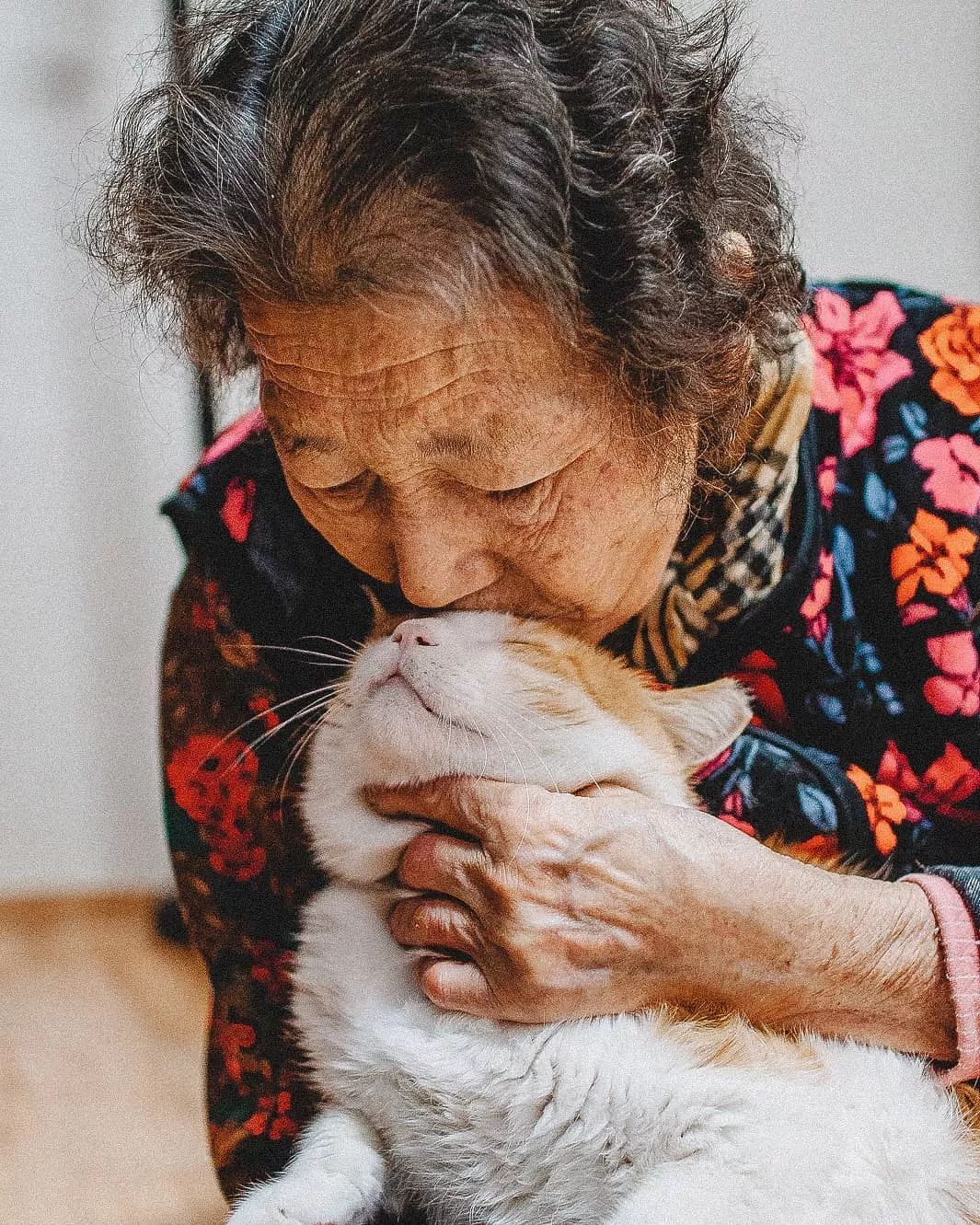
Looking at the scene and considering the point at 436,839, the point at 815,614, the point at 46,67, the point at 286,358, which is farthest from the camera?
the point at 46,67

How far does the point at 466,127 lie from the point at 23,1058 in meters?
2.13

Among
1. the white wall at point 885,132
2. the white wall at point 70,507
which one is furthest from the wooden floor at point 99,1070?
the white wall at point 885,132

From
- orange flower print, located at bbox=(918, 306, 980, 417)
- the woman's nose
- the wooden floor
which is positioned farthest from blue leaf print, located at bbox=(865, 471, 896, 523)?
the wooden floor

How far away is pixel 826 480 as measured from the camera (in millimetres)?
1262

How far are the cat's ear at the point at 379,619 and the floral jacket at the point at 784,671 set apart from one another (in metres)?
0.01

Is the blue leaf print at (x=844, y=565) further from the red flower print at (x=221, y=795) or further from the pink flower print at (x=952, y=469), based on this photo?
the red flower print at (x=221, y=795)

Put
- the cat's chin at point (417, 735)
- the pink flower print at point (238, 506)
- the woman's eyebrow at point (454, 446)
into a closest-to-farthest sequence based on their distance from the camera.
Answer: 1. the woman's eyebrow at point (454, 446)
2. the cat's chin at point (417, 735)
3. the pink flower print at point (238, 506)

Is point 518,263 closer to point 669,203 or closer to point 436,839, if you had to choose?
point 669,203

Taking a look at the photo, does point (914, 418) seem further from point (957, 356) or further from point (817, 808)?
point (817, 808)

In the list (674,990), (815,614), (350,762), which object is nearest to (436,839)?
(350,762)

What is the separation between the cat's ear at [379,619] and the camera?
117 cm

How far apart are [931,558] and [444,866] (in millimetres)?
611

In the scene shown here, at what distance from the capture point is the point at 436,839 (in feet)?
3.43

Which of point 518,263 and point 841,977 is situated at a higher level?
point 518,263
